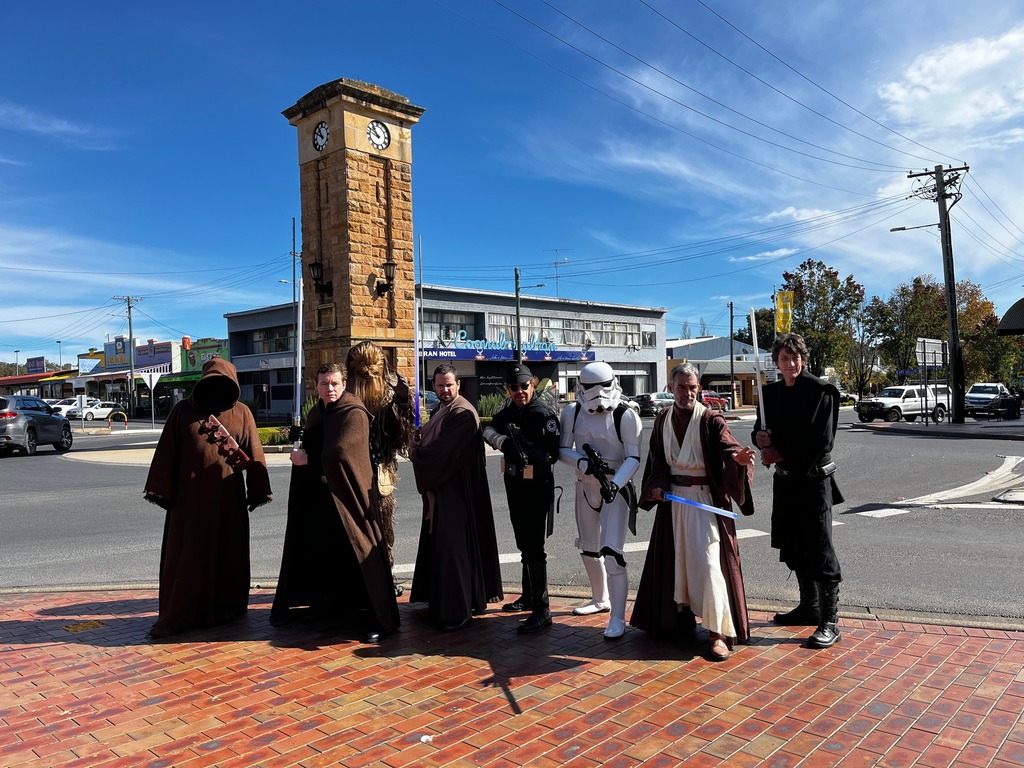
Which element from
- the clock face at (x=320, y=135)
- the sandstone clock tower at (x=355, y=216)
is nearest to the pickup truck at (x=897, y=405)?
the sandstone clock tower at (x=355, y=216)

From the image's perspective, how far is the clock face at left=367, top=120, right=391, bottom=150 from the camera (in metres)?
16.3

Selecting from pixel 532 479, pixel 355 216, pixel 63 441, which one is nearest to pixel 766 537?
pixel 532 479

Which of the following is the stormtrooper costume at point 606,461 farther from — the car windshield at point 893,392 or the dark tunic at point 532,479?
the car windshield at point 893,392

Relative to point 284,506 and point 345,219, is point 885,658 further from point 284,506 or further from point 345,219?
point 345,219

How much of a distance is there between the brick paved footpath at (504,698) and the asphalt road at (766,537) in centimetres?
109

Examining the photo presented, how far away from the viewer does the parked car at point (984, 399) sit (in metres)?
31.3

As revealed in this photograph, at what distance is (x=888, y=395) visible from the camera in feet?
103

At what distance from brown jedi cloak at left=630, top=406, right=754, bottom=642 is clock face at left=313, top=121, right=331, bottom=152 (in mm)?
14201

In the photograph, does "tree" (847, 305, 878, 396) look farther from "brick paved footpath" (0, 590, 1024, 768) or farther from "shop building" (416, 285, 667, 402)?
"brick paved footpath" (0, 590, 1024, 768)

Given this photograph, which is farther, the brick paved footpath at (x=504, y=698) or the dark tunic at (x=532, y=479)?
the dark tunic at (x=532, y=479)

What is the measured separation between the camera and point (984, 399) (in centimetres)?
3170

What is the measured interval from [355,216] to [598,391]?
1285 centimetres

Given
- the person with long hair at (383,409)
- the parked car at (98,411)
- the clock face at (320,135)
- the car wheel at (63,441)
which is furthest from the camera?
the parked car at (98,411)

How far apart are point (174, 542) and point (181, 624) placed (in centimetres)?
56
